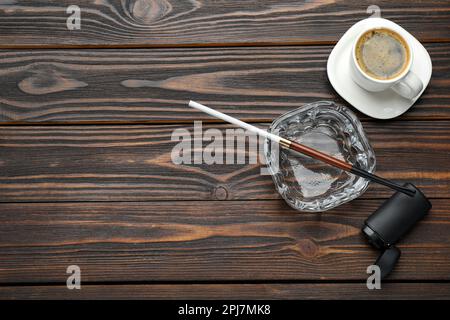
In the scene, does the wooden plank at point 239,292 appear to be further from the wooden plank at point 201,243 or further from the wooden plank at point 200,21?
the wooden plank at point 200,21

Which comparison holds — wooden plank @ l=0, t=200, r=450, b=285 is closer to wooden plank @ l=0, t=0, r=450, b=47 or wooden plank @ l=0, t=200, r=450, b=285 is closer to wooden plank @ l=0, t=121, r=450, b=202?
wooden plank @ l=0, t=121, r=450, b=202

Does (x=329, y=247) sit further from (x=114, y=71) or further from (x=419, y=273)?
(x=114, y=71)

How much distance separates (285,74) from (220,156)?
0.17 metres

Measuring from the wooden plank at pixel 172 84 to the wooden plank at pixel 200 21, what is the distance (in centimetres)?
2

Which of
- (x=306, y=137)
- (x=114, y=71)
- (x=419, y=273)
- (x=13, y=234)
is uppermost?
(x=114, y=71)

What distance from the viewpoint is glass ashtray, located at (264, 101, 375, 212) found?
0.74 metres

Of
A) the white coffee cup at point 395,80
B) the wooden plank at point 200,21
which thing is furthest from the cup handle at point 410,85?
Answer: the wooden plank at point 200,21

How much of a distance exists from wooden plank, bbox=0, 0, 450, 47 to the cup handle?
0.38ft

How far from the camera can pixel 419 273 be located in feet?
2.41

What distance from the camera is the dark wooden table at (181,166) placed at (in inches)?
29.1

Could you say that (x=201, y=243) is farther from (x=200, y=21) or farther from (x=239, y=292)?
(x=200, y=21)

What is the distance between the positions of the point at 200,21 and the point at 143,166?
0.26 meters
